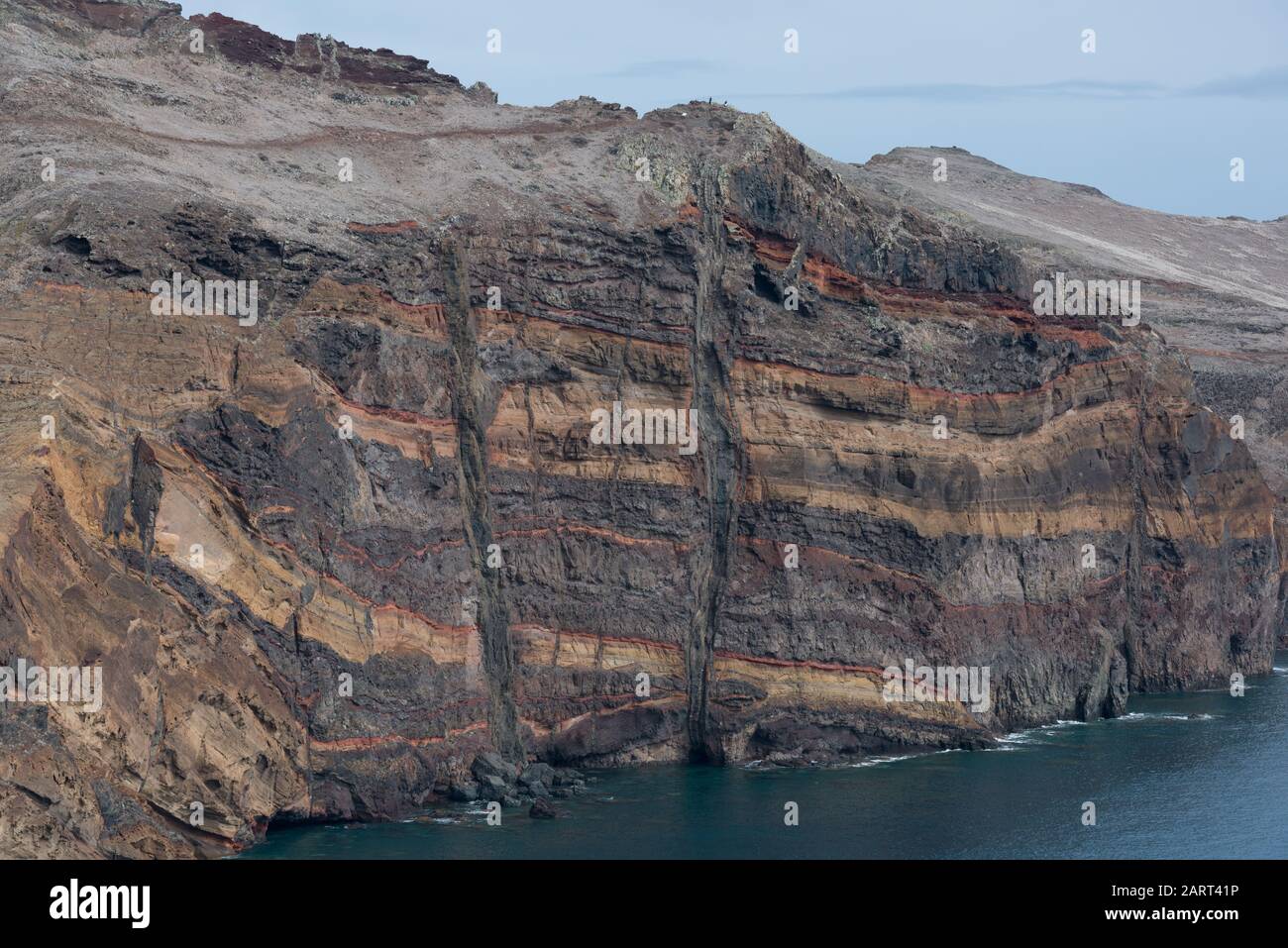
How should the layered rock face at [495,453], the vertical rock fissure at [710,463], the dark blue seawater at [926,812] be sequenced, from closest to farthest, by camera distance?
the layered rock face at [495,453], the dark blue seawater at [926,812], the vertical rock fissure at [710,463]

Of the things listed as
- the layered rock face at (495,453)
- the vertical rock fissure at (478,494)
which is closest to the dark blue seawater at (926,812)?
the layered rock face at (495,453)

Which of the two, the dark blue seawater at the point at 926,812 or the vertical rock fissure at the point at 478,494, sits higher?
the vertical rock fissure at the point at 478,494

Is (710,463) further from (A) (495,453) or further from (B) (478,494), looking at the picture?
(B) (478,494)

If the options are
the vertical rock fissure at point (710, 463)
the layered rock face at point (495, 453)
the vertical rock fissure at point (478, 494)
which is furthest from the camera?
the vertical rock fissure at point (710, 463)

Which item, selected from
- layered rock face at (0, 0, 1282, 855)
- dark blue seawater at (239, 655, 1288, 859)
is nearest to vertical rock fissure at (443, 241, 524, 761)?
layered rock face at (0, 0, 1282, 855)

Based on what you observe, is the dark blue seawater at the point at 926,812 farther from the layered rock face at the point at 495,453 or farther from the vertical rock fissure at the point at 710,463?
the vertical rock fissure at the point at 710,463

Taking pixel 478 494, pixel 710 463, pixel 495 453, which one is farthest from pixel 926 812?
pixel 495 453
